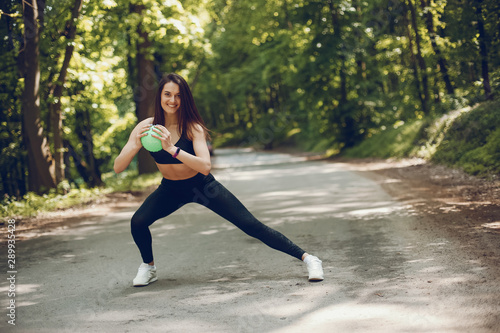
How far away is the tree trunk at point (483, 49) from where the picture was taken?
550 inches

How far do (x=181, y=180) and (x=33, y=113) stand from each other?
9.79 m

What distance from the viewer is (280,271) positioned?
5.49m

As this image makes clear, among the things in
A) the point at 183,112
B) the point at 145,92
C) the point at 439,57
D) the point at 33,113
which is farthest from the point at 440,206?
the point at 439,57

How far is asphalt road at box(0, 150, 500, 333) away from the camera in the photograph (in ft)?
12.6

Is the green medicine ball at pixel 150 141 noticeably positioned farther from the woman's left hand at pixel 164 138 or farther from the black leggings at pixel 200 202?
the black leggings at pixel 200 202

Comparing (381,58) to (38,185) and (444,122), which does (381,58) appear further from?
(38,185)

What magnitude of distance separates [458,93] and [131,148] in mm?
19749

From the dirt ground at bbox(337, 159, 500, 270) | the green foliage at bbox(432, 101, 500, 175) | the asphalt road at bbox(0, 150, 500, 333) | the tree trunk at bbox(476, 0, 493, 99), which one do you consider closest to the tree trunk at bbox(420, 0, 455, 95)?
the green foliage at bbox(432, 101, 500, 175)

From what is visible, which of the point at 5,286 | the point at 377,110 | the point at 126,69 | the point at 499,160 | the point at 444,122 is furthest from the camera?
the point at 377,110

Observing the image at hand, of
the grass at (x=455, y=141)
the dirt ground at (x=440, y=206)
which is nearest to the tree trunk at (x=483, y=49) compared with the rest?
the grass at (x=455, y=141)

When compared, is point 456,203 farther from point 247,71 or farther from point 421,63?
point 247,71

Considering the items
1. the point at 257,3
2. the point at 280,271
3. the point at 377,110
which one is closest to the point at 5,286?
the point at 280,271

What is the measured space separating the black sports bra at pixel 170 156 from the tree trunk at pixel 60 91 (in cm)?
983

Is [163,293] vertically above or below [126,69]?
below
